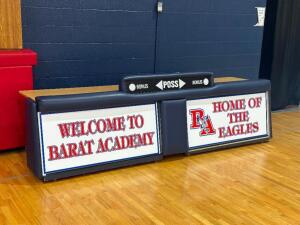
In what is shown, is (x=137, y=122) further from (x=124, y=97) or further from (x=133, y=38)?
(x=133, y=38)

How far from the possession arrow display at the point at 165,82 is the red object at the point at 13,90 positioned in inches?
31.5

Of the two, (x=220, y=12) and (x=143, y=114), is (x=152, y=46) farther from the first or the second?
(x=143, y=114)

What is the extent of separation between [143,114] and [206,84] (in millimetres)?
626

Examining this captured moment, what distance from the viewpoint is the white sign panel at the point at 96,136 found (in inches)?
105

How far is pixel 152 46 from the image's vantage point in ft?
13.2

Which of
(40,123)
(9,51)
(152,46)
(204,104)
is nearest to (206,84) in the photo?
(204,104)

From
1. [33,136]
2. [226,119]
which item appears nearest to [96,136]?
[33,136]

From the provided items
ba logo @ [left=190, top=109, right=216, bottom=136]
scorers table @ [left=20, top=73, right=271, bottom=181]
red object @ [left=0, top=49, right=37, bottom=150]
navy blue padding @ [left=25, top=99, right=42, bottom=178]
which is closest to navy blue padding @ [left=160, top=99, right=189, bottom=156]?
scorers table @ [left=20, top=73, right=271, bottom=181]

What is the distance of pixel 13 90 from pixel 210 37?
2299 millimetres

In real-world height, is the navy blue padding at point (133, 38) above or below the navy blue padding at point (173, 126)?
above

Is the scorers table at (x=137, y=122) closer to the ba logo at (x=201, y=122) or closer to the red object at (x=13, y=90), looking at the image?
the ba logo at (x=201, y=122)

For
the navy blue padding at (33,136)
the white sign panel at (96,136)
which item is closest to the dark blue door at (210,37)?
the white sign panel at (96,136)

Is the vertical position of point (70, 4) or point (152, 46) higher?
point (70, 4)

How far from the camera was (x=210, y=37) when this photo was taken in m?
4.36
